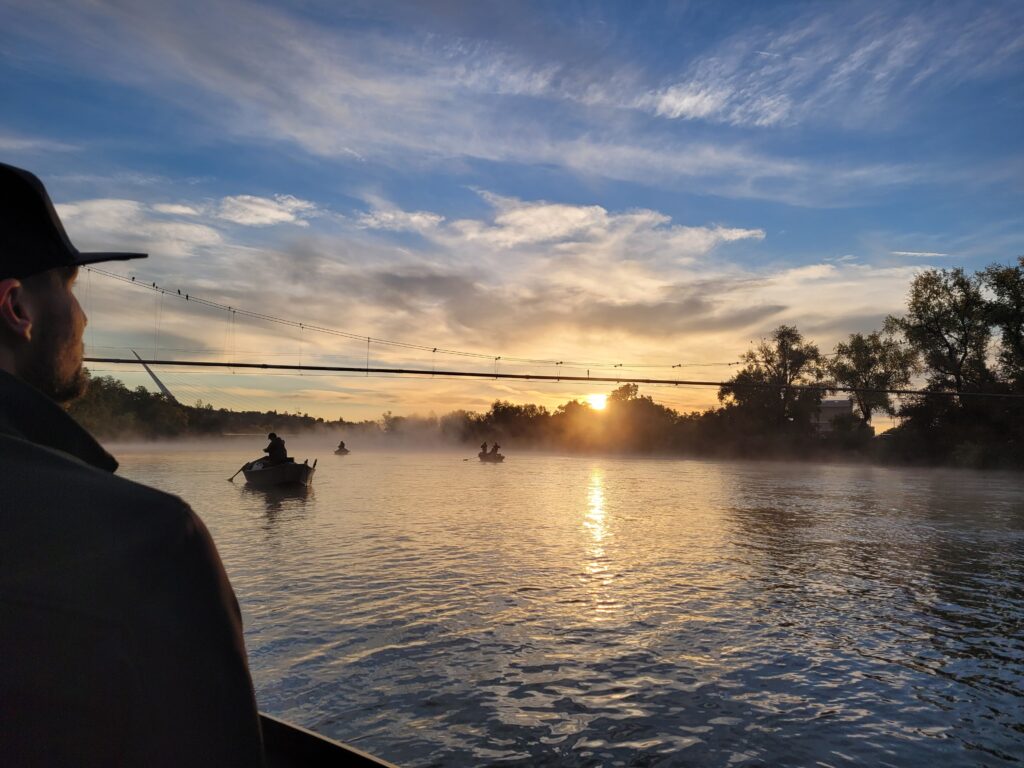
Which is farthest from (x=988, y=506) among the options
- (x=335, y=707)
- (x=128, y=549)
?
(x=128, y=549)

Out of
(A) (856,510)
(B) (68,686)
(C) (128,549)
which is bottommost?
(A) (856,510)

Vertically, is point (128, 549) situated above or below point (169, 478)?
above

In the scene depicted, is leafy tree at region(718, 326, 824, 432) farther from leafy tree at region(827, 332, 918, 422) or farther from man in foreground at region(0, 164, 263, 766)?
man in foreground at region(0, 164, 263, 766)

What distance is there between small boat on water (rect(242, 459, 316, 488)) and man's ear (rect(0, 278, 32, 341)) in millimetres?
33103

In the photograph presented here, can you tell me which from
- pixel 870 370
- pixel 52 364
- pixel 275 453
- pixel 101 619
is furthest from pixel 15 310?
pixel 870 370

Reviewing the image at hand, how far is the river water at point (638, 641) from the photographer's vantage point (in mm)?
6684

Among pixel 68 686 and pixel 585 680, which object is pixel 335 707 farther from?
pixel 68 686

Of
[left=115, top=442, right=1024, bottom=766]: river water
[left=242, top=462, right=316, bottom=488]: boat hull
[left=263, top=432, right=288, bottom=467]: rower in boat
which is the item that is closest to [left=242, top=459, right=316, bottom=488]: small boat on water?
[left=242, top=462, right=316, bottom=488]: boat hull

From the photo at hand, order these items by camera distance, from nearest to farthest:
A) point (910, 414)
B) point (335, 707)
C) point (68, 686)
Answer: point (68, 686), point (335, 707), point (910, 414)

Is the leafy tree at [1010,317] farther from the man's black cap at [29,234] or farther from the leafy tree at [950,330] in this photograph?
the man's black cap at [29,234]

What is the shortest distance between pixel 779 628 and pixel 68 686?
36.3 ft

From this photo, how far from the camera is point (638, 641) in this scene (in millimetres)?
9641

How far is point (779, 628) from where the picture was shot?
10430mm

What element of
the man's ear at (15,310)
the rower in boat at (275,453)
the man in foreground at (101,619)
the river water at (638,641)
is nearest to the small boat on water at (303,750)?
the man in foreground at (101,619)
